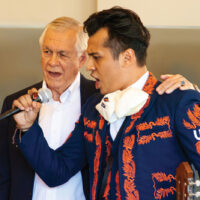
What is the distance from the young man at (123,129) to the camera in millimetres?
1580

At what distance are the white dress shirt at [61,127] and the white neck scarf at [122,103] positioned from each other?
20.3 inches

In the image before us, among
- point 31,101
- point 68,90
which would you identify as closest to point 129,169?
point 31,101

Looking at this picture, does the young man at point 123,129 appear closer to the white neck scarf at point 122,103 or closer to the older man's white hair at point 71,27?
the white neck scarf at point 122,103

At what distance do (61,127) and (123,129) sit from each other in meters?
0.59

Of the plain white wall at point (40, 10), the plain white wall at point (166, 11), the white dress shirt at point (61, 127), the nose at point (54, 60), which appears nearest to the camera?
the white dress shirt at point (61, 127)

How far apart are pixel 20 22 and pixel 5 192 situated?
1.38 metres

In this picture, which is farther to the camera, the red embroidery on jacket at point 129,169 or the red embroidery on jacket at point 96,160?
the red embroidery on jacket at point 96,160

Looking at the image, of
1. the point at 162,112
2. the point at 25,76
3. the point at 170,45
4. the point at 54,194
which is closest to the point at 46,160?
the point at 54,194

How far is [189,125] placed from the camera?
1539 millimetres

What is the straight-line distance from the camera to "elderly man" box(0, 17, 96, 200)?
6.81 feet

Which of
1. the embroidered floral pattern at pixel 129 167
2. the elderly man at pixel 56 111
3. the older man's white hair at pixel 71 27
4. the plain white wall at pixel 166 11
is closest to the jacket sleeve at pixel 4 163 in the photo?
the elderly man at pixel 56 111

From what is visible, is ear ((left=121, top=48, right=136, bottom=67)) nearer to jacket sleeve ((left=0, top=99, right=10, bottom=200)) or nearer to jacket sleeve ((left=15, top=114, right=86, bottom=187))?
jacket sleeve ((left=15, top=114, right=86, bottom=187))

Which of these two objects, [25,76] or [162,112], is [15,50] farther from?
[162,112]

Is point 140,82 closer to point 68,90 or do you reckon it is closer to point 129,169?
point 129,169
